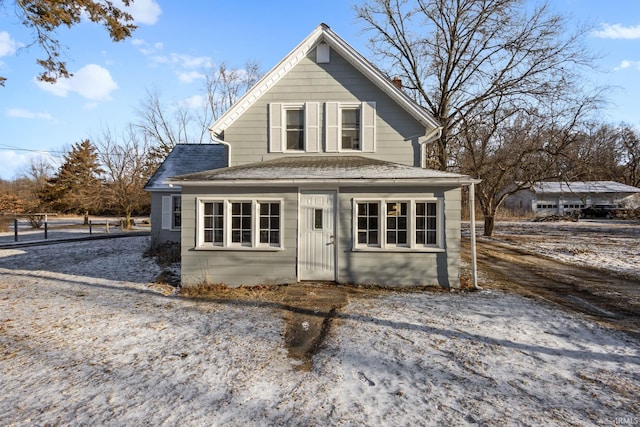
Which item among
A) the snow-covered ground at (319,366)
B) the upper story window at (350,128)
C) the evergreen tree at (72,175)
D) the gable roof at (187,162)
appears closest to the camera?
the snow-covered ground at (319,366)

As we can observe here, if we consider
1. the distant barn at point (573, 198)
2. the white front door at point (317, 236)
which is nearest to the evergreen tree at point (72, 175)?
the white front door at point (317, 236)

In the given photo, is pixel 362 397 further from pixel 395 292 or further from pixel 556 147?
pixel 556 147

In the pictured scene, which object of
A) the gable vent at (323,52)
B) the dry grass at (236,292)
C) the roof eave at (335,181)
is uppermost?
the gable vent at (323,52)

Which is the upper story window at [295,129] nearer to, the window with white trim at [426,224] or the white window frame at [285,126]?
the white window frame at [285,126]

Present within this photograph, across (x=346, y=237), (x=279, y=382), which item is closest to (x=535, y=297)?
(x=346, y=237)

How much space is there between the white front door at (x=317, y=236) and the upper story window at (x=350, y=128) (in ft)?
8.73

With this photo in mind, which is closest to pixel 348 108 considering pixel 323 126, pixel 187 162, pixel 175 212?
pixel 323 126

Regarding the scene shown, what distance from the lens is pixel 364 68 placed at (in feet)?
32.7

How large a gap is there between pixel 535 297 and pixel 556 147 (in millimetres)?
14925

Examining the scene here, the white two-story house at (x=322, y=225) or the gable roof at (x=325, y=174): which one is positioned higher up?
the gable roof at (x=325, y=174)

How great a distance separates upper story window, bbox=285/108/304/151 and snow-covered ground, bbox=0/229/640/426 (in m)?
5.55

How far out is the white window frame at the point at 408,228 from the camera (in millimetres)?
8258

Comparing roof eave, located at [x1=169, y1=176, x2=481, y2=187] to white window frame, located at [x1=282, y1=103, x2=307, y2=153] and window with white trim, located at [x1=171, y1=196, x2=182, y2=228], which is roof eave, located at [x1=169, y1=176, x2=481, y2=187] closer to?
white window frame, located at [x1=282, y1=103, x2=307, y2=153]

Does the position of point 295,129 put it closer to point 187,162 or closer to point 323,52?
point 323,52
